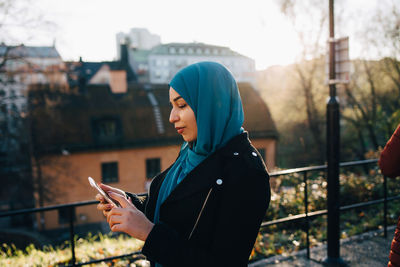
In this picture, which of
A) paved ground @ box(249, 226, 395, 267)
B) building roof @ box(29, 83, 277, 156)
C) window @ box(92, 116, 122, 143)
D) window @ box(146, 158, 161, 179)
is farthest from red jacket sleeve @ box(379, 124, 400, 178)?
window @ box(92, 116, 122, 143)

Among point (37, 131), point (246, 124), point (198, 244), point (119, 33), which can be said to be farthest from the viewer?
point (119, 33)

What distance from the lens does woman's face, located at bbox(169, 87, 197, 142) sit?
162 centimetres

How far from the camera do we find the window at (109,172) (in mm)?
23188

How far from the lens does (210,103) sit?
5.08 ft

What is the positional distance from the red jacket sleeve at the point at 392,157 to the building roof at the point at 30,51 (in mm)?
15052

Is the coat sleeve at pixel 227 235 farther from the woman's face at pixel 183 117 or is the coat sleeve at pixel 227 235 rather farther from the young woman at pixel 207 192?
the woman's face at pixel 183 117

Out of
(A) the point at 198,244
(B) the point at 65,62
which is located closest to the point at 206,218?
(A) the point at 198,244

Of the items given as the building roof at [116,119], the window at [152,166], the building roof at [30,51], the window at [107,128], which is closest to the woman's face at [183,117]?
the building roof at [30,51]

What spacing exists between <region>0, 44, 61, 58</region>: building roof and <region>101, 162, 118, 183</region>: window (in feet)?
31.2

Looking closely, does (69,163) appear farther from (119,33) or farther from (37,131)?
(119,33)

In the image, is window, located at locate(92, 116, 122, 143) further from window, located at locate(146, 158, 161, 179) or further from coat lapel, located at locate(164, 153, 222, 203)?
coat lapel, located at locate(164, 153, 222, 203)

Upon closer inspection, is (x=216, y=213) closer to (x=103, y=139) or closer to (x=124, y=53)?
(x=103, y=139)

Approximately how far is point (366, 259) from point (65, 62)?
1630 cm

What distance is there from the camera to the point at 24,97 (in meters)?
16.2
